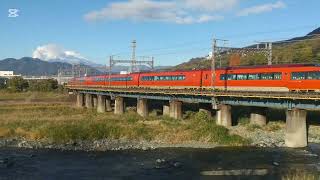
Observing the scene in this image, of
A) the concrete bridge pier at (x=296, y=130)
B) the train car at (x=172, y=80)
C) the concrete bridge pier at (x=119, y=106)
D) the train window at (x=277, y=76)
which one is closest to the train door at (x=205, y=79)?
the train car at (x=172, y=80)

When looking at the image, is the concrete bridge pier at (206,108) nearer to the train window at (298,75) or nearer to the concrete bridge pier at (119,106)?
the train window at (298,75)

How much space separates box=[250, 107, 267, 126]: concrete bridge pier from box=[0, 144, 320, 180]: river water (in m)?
12.5

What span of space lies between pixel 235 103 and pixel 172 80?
2129 centimetres

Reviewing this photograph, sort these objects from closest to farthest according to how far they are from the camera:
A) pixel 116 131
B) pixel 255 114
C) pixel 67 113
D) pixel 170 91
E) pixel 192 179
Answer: pixel 192 179 → pixel 116 131 → pixel 255 114 → pixel 170 91 → pixel 67 113

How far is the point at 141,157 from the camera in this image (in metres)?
48.6

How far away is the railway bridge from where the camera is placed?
180 ft

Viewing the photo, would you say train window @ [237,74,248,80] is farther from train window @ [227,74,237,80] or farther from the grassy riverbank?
the grassy riverbank

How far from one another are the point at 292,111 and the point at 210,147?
1059 cm

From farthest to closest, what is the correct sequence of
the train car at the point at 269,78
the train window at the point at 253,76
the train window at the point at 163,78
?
the train window at the point at 163,78
the train window at the point at 253,76
the train car at the point at 269,78

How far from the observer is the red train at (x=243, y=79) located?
5649 centimetres

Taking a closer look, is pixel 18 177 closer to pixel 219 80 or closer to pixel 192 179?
pixel 192 179

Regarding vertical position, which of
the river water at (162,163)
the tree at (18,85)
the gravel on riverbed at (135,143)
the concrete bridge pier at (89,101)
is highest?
the tree at (18,85)

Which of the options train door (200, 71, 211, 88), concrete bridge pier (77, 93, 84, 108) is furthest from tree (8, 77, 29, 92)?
train door (200, 71, 211, 88)

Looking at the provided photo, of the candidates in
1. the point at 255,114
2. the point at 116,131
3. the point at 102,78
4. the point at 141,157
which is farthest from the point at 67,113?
the point at 141,157
